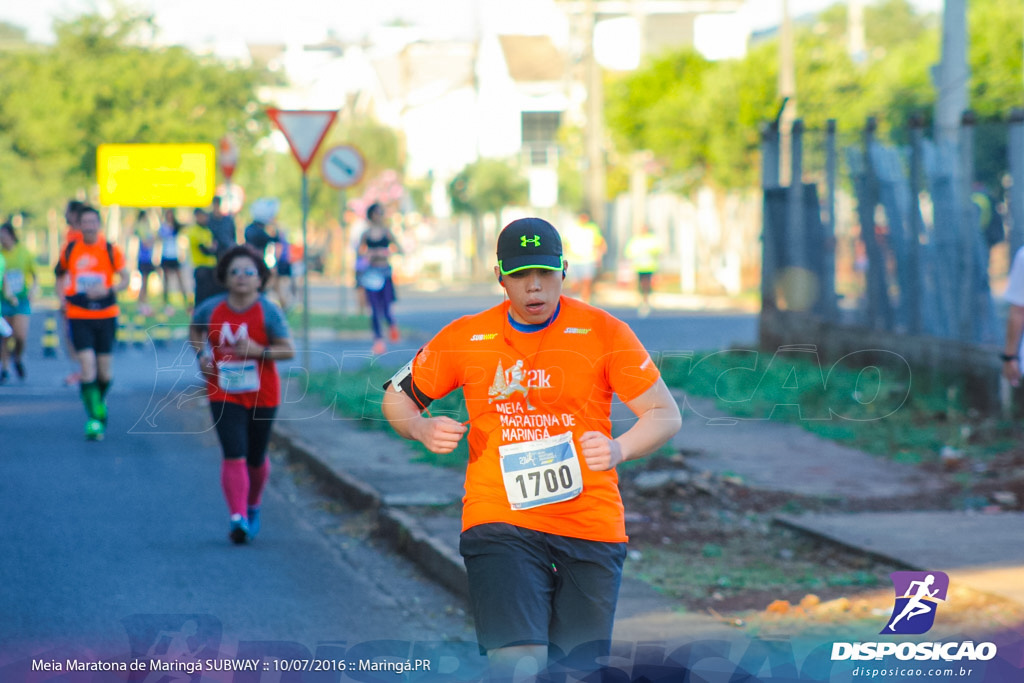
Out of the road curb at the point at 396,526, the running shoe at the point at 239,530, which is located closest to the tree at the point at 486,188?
the road curb at the point at 396,526

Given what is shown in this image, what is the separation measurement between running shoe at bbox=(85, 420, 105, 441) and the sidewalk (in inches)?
57.0

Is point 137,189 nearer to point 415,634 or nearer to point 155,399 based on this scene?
point 155,399

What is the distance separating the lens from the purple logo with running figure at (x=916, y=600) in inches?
240

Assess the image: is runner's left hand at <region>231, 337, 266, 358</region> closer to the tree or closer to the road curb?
the road curb

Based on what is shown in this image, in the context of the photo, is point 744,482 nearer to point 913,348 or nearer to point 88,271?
point 913,348

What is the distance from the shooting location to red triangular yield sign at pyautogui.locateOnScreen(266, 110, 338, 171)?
50.6ft

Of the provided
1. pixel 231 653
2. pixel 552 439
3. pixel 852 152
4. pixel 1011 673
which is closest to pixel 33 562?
pixel 231 653

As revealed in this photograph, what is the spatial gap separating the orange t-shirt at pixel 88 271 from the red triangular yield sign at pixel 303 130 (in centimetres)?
353

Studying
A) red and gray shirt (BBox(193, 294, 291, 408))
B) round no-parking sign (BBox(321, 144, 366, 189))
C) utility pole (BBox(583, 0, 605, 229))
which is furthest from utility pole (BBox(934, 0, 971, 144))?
utility pole (BBox(583, 0, 605, 229))

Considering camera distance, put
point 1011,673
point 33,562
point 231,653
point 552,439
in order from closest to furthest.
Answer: point 552,439 < point 1011,673 < point 231,653 < point 33,562

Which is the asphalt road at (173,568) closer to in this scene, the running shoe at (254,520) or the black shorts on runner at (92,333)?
the running shoe at (254,520)

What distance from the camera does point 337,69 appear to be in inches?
3745

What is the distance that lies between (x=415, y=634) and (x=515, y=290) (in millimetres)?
2551

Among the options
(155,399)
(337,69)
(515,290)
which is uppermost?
(337,69)
